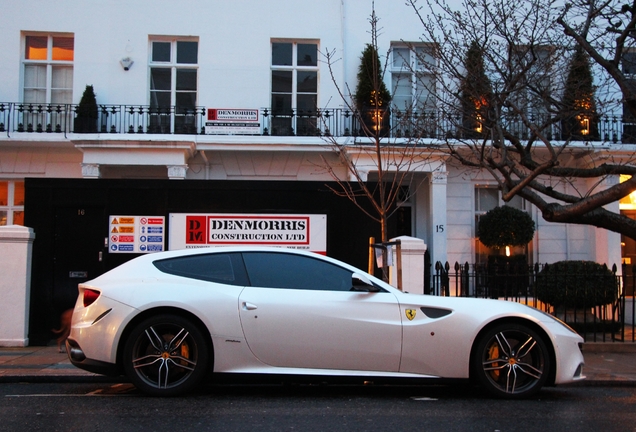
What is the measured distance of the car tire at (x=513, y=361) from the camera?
6.15 m

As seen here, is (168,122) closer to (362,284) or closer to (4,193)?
(4,193)

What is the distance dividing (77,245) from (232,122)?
6.94 meters

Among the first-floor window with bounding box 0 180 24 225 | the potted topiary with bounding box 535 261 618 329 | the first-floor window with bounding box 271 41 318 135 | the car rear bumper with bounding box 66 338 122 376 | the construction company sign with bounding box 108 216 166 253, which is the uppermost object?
the first-floor window with bounding box 271 41 318 135

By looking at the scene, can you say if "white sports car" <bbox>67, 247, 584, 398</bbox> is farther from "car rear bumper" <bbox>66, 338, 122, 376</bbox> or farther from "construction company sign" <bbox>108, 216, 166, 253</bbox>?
"construction company sign" <bbox>108, 216, 166, 253</bbox>

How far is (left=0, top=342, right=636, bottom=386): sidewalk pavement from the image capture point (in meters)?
7.38

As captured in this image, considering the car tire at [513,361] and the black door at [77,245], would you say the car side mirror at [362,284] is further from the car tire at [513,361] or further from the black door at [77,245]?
the black door at [77,245]

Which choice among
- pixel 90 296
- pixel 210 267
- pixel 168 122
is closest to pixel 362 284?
pixel 210 267

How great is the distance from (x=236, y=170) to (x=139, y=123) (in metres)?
2.86

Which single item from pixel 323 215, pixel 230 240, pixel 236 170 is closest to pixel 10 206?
pixel 236 170

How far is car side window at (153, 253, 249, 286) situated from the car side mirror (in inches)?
42.8

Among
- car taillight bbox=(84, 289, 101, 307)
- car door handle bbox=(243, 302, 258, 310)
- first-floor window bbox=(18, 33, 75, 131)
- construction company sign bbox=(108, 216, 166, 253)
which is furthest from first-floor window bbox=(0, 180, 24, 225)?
car door handle bbox=(243, 302, 258, 310)

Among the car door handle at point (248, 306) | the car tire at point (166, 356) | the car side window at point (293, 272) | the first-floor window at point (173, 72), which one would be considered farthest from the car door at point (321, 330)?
the first-floor window at point (173, 72)

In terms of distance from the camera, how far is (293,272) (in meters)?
6.31

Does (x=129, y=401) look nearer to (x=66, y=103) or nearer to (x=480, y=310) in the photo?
(x=480, y=310)
